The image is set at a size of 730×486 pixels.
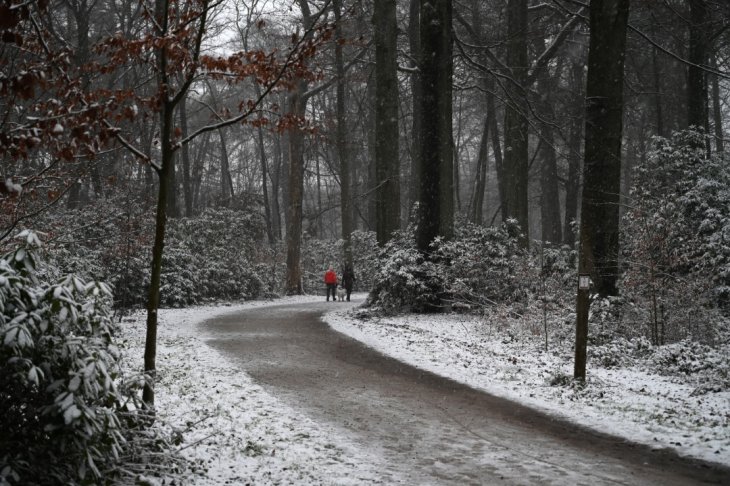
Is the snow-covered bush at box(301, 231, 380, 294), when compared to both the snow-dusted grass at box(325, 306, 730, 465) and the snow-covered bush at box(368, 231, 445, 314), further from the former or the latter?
the snow-dusted grass at box(325, 306, 730, 465)

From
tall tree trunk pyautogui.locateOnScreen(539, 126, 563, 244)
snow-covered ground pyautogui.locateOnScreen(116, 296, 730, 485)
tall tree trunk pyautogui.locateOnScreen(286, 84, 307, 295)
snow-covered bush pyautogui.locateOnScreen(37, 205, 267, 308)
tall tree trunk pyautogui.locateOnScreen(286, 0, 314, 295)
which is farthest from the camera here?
tall tree trunk pyautogui.locateOnScreen(539, 126, 563, 244)

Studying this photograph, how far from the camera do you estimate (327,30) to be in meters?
5.61

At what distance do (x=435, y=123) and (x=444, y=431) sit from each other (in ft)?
36.3

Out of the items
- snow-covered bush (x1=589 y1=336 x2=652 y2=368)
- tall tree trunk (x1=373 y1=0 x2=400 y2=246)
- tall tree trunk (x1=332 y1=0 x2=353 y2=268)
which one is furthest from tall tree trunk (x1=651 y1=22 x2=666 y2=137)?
snow-covered bush (x1=589 y1=336 x2=652 y2=368)

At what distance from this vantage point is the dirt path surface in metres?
5.03

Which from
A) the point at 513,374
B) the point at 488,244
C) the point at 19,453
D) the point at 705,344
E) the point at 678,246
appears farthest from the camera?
the point at 488,244

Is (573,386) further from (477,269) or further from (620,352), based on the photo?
(477,269)

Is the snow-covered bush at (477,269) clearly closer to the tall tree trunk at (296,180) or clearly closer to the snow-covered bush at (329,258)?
the tall tree trunk at (296,180)

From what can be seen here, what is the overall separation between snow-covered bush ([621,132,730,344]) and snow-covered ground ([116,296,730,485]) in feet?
7.23

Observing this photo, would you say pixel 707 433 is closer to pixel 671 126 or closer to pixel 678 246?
pixel 678 246

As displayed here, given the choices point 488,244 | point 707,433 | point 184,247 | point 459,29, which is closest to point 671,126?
point 459,29

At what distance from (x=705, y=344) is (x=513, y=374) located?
3.37 m

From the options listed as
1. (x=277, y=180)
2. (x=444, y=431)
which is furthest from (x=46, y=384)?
(x=277, y=180)

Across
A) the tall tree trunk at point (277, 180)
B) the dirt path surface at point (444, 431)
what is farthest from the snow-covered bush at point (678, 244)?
the tall tree trunk at point (277, 180)
